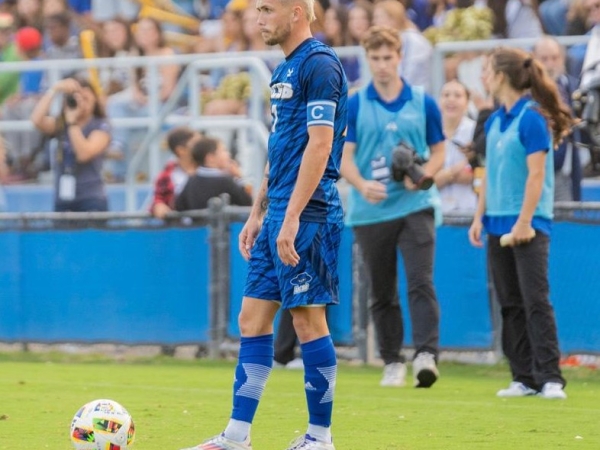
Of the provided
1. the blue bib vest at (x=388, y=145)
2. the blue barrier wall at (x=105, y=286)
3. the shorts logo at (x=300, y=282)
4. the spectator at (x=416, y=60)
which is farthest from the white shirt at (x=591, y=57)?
the shorts logo at (x=300, y=282)

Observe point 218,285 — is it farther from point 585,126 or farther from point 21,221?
point 585,126

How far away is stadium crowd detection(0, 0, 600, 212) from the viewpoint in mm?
13602

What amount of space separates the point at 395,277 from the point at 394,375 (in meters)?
0.71

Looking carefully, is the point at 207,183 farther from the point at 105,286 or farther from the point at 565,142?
the point at 565,142

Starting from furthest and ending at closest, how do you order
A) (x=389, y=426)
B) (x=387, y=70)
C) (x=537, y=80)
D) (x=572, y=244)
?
(x=572, y=244)
(x=387, y=70)
(x=537, y=80)
(x=389, y=426)

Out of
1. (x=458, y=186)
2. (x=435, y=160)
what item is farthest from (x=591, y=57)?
(x=435, y=160)

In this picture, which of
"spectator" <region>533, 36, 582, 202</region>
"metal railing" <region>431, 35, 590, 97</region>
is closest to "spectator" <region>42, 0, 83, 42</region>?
"metal railing" <region>431, 35, 590, 97</region>

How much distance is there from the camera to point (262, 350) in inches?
→ 274

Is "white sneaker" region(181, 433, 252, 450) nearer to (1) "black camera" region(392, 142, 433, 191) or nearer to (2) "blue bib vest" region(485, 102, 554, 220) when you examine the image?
(2) "blue bib vest" region(485, 102, 554, 220)

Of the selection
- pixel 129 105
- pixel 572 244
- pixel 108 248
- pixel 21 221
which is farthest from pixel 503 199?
pixel 129 105

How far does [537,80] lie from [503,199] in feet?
2.63

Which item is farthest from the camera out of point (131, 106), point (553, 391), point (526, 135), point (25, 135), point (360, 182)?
point (25, 135)

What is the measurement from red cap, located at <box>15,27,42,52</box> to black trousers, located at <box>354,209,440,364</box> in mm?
8816

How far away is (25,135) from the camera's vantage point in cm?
1625
